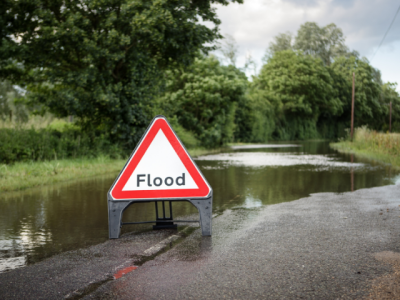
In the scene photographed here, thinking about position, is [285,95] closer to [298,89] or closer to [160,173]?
[298,89]

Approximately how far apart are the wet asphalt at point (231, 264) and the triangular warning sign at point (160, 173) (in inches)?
21.0

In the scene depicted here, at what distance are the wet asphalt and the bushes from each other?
9032 mm

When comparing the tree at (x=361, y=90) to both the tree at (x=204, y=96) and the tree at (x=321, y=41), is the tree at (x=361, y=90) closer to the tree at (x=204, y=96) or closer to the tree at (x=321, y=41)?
the tree at (x=321, y=41)

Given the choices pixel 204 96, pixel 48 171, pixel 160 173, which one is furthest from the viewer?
pixel 204 96

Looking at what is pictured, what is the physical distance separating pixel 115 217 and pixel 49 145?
10.2 m

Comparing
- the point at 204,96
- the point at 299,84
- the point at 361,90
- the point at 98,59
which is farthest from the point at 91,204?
the point at 361,90

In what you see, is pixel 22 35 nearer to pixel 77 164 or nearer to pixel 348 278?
pixel 77 164

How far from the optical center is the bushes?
13415 millimetres

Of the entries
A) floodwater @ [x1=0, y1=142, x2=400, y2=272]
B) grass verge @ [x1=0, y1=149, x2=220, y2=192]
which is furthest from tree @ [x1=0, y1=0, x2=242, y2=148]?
floodwater @ [x1=0, y1=142, x2=400, y2=272]

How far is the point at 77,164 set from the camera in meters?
14.2

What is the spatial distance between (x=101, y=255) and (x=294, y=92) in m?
66.8

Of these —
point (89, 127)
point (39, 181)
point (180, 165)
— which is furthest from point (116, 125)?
point (180, 165)

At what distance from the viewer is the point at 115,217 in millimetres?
5527

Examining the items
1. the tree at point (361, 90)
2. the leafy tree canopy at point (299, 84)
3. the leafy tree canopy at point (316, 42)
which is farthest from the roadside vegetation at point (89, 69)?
the leafy tree canopy at point (316, 42)
